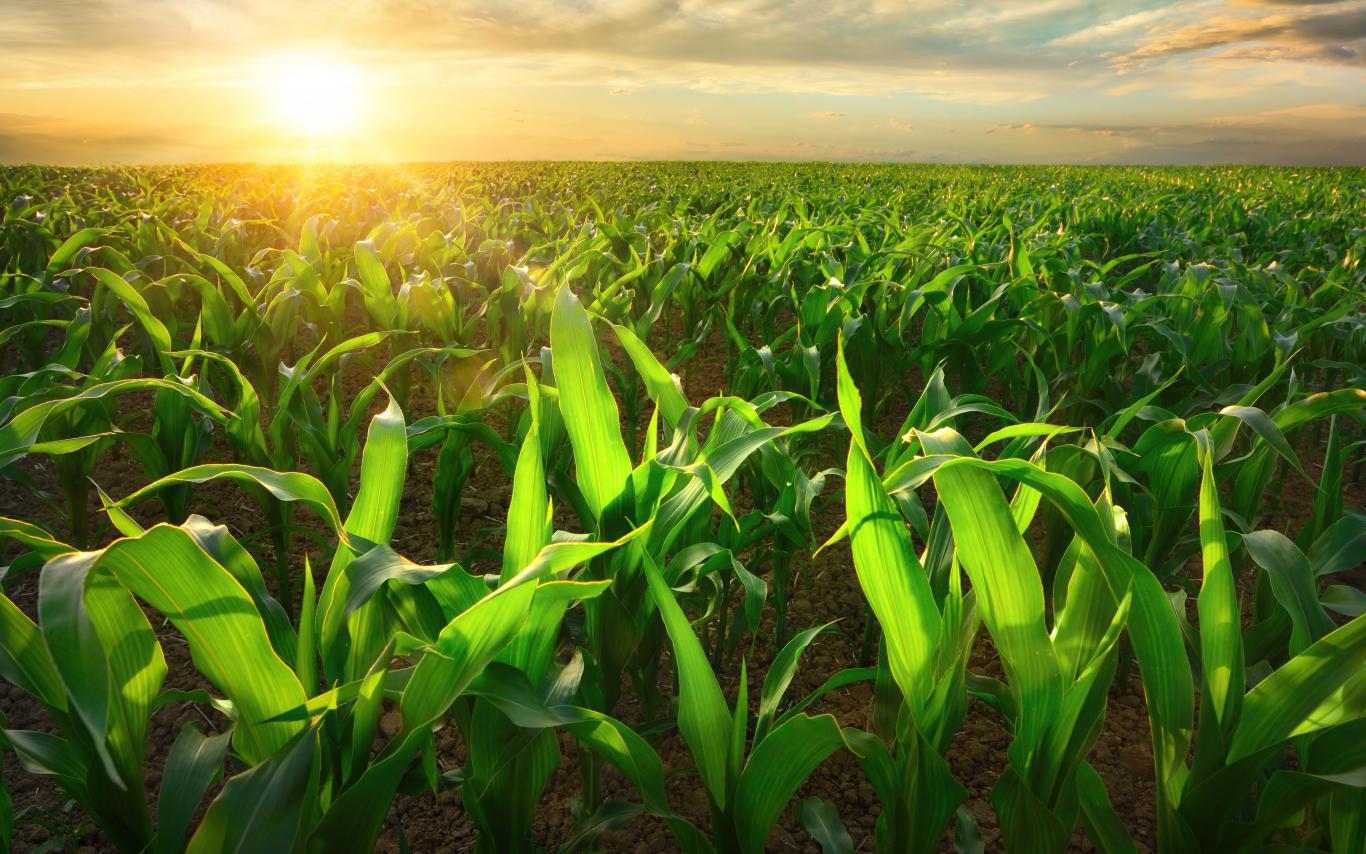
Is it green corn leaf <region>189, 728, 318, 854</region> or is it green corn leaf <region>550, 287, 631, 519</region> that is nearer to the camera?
green corn leaf <region>189, 728, 318, 854</region>

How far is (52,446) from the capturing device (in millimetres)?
1216

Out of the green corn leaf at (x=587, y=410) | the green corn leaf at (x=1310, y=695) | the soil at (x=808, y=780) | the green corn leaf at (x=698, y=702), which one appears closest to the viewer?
the green corn leaf at (x=1310, y=695)

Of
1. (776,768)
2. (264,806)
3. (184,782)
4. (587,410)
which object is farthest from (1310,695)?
(184,782)

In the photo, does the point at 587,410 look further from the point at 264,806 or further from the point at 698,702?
the point at 264,806

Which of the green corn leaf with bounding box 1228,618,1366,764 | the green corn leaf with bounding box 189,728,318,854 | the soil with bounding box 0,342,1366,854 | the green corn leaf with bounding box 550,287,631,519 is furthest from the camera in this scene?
the soil with bounding box 0,342,1366,854

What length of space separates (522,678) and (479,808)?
27 cm

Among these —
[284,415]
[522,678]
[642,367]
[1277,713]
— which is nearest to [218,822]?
[522,678]

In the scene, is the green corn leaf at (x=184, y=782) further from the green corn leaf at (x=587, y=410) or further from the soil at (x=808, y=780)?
the green corn leaf at (x=587, y=410)

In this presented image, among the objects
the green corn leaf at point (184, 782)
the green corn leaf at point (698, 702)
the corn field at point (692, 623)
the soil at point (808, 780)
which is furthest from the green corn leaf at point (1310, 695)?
the green corn leaf at point (184, 782)

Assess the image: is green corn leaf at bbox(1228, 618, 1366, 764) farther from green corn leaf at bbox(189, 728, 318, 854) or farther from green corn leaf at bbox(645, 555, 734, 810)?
green corn leaf at bbox(189, 728, 318, 854)

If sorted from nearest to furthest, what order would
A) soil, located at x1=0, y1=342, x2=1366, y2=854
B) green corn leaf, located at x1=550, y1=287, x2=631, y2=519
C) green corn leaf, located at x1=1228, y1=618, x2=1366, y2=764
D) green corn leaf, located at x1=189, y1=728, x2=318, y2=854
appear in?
green corn leaf, located at x1=189, y1=728, x2=318, y2=854
green corn leaf, located at x1=1228, y1=618, x2=1366, y2=764
green corn leaf, located at x1=550, y1=287, x2=631, y2=519
soil, located at x1=0, y1=342, x2=1366, y2=854

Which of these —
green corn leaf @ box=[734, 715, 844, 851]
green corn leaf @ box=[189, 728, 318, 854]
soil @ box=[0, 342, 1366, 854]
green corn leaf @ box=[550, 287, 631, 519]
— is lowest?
soil @ box=[0, 342, 1366, 854]

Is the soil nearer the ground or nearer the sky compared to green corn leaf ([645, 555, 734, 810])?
Answer: nearer the ground

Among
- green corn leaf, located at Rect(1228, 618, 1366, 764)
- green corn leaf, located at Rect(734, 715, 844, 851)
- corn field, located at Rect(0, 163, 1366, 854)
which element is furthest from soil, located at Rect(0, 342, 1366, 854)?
green corn leaf, located at Rect(1228, 618, 1366, 764)
